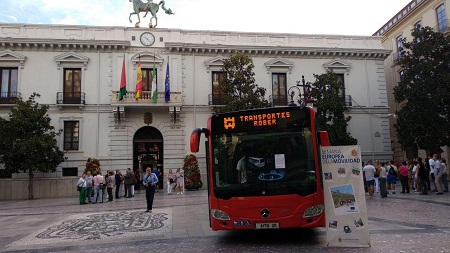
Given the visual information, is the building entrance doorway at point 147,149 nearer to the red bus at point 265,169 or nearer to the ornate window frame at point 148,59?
the ornate window frame at point 148,59

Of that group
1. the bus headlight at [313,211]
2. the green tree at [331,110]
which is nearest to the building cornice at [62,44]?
the green tree at [331,110]

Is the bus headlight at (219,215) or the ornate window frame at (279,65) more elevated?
the ornate window frame at (279,65)

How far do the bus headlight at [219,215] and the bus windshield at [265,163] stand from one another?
1.05ft

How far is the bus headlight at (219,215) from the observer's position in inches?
294

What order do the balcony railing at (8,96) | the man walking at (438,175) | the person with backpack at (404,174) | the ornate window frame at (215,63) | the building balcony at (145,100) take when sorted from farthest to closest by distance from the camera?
1. the ornate window frame at (215,63)
2. the building balcony at (145,100)
3. the balcony railing at (8,96)
4. the person with backpack at (404,174)
5. the man walking at (438,175)

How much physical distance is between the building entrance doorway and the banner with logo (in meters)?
21.4

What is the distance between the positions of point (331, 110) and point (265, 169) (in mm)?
20142

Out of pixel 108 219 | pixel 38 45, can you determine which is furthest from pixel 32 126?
pixel 108 219

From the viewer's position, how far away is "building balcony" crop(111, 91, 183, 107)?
25.7 meters

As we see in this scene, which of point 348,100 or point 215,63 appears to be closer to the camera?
point 215,63

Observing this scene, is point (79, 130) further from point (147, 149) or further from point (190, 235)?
point (190, 235)

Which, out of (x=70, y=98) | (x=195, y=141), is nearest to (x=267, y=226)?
(x=195, y=141)

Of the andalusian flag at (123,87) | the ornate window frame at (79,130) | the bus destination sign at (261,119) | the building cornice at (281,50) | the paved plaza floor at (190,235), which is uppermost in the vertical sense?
the building cornice at (281,50)

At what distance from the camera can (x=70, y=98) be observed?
2630cm
